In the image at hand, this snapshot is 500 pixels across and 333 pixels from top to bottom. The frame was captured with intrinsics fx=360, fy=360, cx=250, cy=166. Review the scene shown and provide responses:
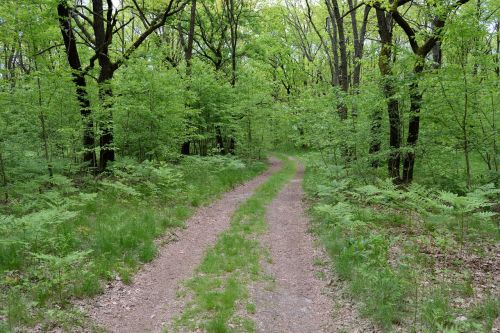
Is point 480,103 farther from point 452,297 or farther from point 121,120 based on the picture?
point 121,120

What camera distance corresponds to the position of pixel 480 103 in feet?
34.2

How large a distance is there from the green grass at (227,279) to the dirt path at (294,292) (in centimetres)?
27

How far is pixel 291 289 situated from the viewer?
22.0 feet

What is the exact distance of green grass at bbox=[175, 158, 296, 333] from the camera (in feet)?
17.9

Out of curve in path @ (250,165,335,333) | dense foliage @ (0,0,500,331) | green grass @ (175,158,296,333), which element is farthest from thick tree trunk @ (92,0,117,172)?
curve in path @ (250,165,335,333)

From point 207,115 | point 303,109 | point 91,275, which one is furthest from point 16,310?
point 303,109

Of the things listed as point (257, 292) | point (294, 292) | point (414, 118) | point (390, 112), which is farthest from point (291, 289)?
point (390, 112)

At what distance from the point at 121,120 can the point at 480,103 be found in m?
12.1

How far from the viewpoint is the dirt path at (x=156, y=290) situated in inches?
219

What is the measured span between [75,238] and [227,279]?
3311mm

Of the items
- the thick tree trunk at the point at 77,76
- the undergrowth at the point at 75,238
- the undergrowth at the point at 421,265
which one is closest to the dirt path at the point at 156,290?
the undergrowth at the point at 75,238

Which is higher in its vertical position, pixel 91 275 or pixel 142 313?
pixel 91 275

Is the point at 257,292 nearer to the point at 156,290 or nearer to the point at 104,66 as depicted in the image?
the point at 156,290

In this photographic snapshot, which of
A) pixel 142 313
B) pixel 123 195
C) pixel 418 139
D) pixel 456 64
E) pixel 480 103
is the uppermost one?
pixel 456 64
